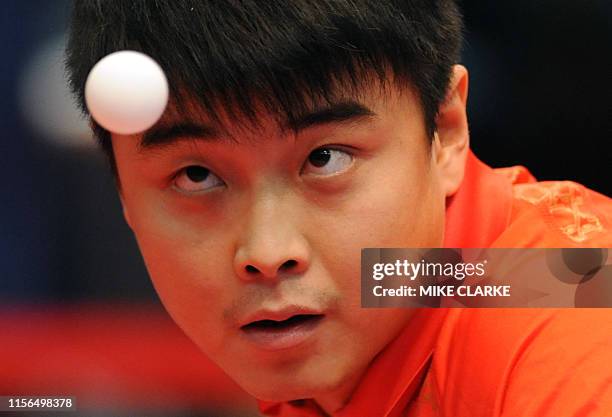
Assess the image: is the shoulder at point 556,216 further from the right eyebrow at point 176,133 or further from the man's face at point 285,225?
the right eyebrow at point 176,133

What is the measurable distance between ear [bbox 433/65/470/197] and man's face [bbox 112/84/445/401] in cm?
2

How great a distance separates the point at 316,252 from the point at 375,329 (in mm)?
76

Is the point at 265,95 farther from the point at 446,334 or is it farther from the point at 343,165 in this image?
the point at 446,334

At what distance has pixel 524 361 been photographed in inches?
22.7

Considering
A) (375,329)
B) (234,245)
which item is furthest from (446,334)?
(234,245)

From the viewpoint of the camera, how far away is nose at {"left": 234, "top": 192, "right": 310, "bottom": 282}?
566 millimetres

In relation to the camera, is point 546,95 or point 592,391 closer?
point 592,391

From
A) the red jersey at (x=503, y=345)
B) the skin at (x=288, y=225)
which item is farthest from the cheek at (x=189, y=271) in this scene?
the red jersey at (x=503, y=345)

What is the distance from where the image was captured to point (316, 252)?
588 millimetres

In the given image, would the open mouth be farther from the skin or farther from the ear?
the ear

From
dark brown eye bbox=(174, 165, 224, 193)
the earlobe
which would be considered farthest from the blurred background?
dark brown eye bbox=(174, 165, 224, 193)

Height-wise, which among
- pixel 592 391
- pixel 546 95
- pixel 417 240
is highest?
pixel 546 95

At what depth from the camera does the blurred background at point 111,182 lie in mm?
690
